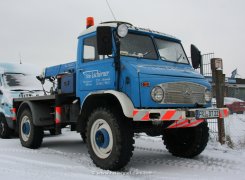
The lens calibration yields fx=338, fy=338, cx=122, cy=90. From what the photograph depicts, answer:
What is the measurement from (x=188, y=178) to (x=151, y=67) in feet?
6.27

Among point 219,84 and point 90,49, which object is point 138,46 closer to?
point 90,49

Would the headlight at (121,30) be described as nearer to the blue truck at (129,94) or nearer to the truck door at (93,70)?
the blue truck at (129,94)

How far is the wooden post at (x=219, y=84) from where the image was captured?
8008mm

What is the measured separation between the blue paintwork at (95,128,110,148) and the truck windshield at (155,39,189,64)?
1.88m

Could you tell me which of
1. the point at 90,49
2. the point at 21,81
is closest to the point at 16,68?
the point at 21,81

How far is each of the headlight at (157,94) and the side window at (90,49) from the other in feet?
4.70

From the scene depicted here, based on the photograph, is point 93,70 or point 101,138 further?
point 93,70

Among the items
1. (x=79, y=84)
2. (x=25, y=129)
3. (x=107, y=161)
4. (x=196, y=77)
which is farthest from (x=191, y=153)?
(x=25, y=129)

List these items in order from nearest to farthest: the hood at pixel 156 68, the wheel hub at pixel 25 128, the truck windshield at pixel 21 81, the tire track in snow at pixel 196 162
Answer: the hood at pixel 156 68 < the tire track in snow at pixel 196 162 < the wheel hub at pixel 25 128 < the truck windshield at pixel 21 81

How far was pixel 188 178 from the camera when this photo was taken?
509 centimetres

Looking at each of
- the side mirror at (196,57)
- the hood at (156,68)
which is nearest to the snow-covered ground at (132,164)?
the hood at (156,68)

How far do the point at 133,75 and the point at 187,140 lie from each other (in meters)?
2.28

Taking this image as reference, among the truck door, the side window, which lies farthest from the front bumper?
the side window

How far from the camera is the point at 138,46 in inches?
248
